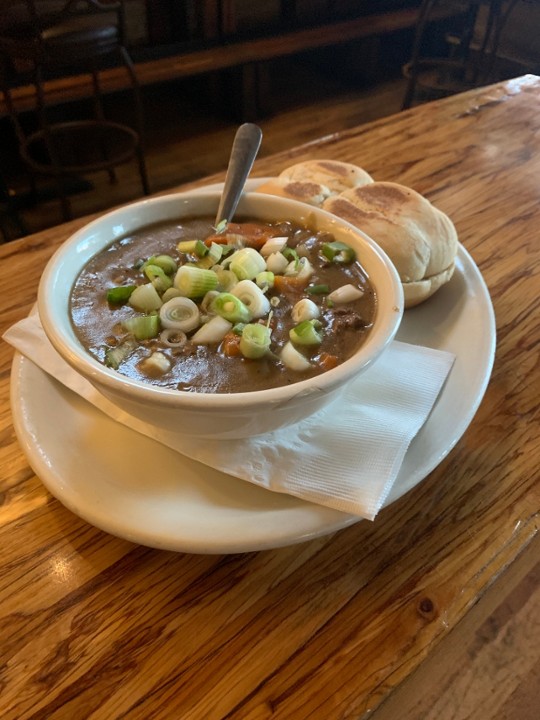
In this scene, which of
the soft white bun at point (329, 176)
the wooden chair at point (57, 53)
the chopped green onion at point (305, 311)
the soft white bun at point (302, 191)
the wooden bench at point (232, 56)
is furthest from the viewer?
the wooden bench at point (232, 56)

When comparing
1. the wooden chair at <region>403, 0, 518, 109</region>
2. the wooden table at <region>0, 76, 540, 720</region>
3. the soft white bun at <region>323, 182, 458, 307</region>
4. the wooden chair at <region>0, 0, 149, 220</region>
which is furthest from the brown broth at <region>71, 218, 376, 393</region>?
the wooden chair at <region>403, 0, 518, 109</region>

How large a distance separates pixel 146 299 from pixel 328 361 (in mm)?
345

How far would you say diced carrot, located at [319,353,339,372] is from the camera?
92cm

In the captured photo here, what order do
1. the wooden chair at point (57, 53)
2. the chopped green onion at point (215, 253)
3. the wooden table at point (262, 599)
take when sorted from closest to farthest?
the wooden table at point (262, 599) < the chopped green onion at point (215, 253) < the wooden chair at point (57, 53)

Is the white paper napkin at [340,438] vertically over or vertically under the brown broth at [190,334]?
under

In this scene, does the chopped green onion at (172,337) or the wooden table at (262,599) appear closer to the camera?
the wooden table at (262,599)

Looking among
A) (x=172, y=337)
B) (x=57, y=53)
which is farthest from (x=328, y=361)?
(x=57, y=53)

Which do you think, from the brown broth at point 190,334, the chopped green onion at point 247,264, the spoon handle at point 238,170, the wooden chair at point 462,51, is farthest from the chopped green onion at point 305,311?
the wooden chair at point 462,51

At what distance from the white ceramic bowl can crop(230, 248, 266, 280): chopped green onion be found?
0.62 feet

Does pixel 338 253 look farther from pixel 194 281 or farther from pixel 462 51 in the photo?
pixel 462 51

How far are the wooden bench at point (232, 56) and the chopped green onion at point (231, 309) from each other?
3.21 m

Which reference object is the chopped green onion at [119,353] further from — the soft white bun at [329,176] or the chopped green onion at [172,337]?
the soft white bun at [329,176]

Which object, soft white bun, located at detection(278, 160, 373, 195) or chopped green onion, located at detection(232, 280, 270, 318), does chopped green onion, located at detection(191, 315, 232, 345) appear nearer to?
chopped green onion, located at detection(232, 280, 270, 318)

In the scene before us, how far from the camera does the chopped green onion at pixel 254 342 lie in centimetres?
92
